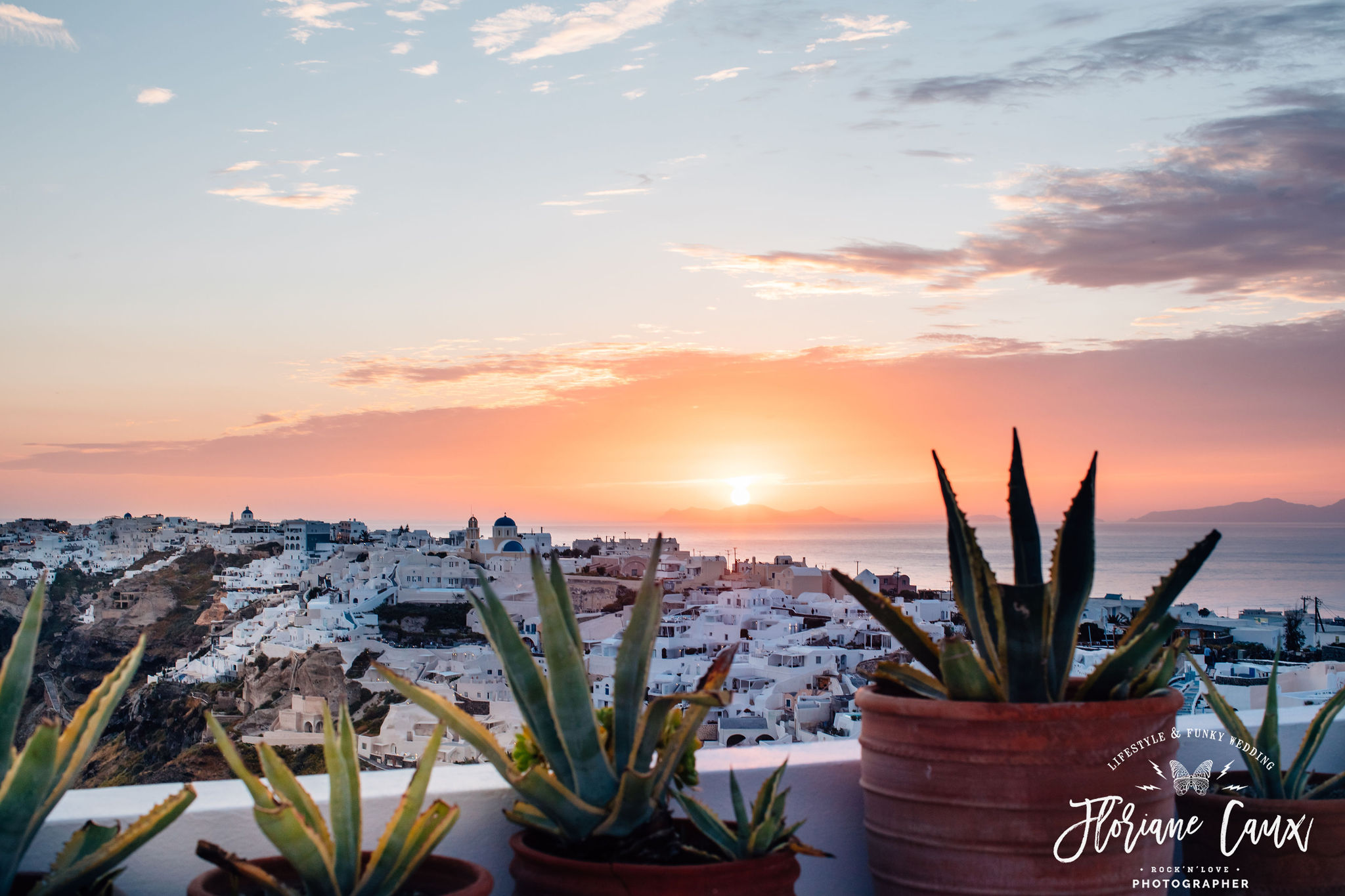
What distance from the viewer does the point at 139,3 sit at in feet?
15.8

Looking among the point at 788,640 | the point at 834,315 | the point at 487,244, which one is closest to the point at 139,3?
the point at 487,244

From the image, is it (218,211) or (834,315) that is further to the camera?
(218,211)

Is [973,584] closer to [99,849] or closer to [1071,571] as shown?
[1071,571]

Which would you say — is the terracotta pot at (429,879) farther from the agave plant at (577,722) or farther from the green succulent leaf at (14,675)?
the green succulent leaf at (14,675)

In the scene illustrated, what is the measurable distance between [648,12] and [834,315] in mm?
6502

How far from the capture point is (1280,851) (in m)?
1.85

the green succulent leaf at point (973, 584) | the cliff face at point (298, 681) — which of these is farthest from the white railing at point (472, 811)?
the cliff face at point (298, 681)

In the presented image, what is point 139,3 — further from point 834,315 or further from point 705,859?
point 834,315

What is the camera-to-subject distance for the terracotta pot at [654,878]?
126 cm

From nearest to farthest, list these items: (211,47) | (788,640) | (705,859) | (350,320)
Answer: (705,859), (211,47), (350,320), (788,640)

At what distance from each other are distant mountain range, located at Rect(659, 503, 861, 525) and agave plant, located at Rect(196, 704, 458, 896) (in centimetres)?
13027

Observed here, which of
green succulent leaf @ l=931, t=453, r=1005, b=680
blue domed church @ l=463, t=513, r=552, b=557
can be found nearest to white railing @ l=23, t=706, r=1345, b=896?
green succulent leaf @ l=931, t=453, r=1005, b=680

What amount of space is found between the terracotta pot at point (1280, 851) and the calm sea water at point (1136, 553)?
584mm

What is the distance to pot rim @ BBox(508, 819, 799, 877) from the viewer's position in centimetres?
126
